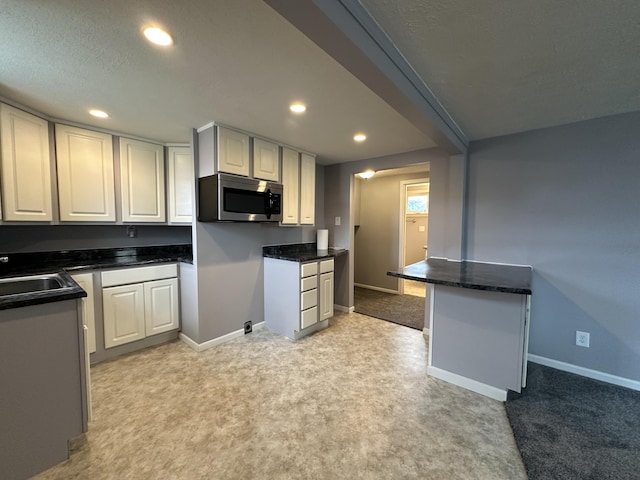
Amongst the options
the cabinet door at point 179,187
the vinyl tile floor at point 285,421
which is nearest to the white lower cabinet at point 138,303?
the vinyl tile floor at point 285,421

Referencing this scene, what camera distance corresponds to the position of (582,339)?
7.48ft

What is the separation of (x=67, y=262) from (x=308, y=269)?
2.38 meters

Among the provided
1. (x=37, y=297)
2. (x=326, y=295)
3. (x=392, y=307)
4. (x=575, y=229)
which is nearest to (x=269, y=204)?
(x=326, y=295)

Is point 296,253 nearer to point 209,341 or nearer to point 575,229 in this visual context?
point 209,341

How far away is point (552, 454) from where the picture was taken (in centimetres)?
149

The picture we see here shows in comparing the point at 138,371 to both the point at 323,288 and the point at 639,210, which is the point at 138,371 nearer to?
the point at 323,288

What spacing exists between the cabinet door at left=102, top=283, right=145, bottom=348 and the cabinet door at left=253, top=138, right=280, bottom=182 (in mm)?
1677

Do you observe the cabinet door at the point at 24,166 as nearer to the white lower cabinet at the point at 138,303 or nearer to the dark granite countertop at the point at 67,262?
the dark granite countertop at the point at 67,262

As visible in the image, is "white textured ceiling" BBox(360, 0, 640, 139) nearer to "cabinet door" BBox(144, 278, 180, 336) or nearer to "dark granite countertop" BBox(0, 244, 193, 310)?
"dark granite countertop" BBox(0, 244, 193, 310)

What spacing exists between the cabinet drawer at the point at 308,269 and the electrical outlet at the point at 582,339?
8.15ft

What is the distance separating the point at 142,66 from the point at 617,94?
10.2ft

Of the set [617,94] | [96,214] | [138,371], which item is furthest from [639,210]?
[96,214]

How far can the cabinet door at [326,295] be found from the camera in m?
3.18

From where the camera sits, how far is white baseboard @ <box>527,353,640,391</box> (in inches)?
83.0
